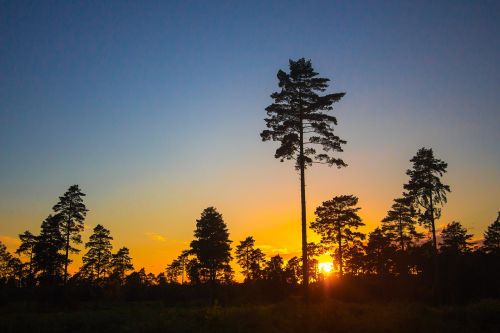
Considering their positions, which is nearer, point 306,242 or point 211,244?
point 306,242

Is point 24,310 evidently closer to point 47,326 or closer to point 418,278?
point 47,326

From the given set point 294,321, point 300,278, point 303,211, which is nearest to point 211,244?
point 300,278

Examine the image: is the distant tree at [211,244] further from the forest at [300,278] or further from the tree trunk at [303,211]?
the tree trunk at [303,211]

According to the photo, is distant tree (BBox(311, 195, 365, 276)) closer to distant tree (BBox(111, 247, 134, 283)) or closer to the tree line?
the tree line

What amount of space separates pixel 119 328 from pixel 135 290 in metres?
33.7

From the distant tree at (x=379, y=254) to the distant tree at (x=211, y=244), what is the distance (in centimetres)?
2308

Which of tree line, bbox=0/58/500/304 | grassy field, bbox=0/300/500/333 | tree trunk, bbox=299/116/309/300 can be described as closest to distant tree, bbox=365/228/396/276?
tree line, bbox=0/58/500/304

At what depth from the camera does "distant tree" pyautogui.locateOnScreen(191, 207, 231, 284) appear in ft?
192

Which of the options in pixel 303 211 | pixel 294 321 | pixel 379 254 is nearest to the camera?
pixel 294 321

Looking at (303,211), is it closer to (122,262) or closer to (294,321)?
(294,321)

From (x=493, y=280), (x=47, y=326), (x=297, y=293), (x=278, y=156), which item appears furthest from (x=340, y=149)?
(x=493, y=280)

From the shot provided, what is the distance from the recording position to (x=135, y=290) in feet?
166

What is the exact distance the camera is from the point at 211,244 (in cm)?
5875

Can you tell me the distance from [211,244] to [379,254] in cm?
2707
